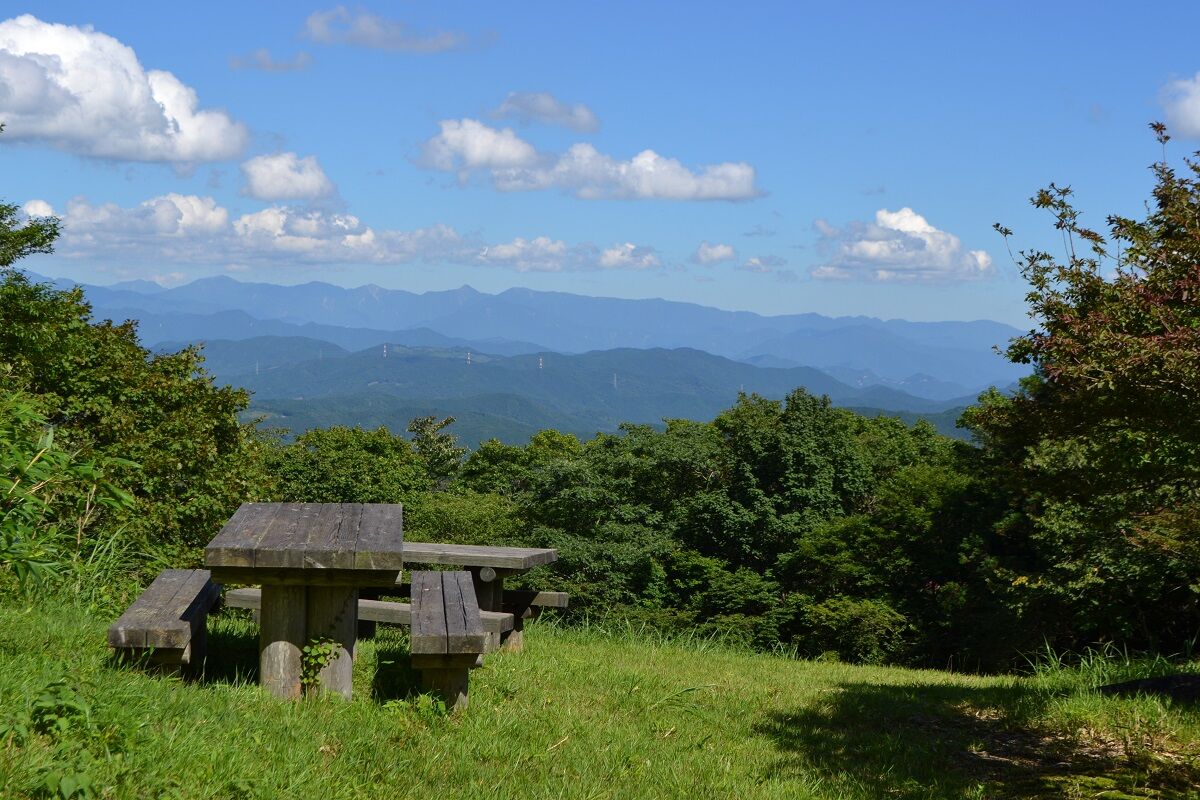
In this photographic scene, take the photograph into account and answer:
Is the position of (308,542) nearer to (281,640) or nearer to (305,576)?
(305,576)

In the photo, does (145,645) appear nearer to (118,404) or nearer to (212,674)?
(212,674)

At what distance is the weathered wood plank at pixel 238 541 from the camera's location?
497cm

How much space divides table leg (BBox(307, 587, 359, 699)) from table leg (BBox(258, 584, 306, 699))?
72mm

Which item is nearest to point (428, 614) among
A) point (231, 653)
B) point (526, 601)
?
point (231, 653)

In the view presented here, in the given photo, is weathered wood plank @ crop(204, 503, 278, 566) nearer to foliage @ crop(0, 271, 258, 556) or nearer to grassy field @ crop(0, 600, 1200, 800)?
grassy field @ crop(0, 600, 1200, 800)

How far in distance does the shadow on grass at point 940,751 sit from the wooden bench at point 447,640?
166cm

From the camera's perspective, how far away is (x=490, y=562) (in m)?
7.72

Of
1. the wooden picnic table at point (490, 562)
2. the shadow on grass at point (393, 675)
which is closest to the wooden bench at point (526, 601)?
the wooden picnic table at point (490, 562)

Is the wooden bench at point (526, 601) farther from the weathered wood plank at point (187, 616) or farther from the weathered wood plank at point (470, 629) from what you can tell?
the weathered wood plank at point (187, 616)

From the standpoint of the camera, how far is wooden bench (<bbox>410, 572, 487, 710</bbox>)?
17.0ft

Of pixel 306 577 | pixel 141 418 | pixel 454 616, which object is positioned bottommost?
pixel 454 616

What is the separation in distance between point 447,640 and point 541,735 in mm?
759

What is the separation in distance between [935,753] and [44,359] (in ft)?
37.8

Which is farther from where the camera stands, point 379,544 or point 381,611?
point 381,611
